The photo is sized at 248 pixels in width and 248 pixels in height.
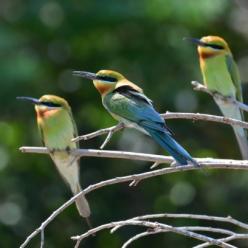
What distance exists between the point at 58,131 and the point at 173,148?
952 mm

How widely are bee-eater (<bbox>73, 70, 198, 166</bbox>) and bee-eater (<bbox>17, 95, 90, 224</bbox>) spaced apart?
334 millimetres

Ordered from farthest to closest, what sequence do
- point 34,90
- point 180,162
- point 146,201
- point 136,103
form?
1. point 146,201
2. point 34,90
3. point 136,103
4. point 180,162

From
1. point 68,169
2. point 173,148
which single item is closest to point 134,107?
point 173,148

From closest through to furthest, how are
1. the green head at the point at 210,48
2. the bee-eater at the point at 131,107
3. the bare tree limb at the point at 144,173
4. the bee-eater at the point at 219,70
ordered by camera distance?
the bare tree limb at the point at 144,173
the bee-eater at the point at 131,107
the bee-eater at the point at 219,70
the green head at the point at 210,48

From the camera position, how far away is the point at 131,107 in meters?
3.33

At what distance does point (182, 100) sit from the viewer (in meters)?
6.45

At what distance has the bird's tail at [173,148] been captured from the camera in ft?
9.13

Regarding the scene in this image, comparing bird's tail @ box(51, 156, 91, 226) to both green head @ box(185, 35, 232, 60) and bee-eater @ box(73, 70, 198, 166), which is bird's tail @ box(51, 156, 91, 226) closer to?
bee-eater @ box(73, 70, 198, 166)

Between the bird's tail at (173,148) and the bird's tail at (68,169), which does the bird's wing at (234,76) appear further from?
the bird's tail at (173,148)

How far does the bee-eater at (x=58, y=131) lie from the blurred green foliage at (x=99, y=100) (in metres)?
2.18

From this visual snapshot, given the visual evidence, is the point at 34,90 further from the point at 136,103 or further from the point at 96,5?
the point at 136,103

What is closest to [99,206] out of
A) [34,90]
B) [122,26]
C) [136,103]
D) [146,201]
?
[146,201]

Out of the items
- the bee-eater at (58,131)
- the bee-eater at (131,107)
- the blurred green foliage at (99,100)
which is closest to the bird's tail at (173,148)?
the bee-eater at (131,107)

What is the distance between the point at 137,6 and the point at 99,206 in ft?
4.25
